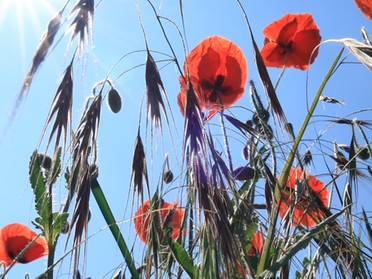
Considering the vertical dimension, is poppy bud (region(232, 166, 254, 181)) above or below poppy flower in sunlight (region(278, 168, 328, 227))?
above

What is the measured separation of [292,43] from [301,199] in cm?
51

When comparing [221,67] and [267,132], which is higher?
[221,67]

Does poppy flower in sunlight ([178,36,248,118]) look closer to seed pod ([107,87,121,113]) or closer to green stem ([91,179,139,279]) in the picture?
seed pod ([107,87,121,113])

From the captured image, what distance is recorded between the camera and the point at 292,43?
57.8 inches

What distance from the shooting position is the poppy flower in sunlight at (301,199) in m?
0.91

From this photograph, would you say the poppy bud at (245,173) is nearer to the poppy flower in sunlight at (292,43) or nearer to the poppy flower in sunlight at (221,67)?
the poppy flower in sunlight at (221,67)

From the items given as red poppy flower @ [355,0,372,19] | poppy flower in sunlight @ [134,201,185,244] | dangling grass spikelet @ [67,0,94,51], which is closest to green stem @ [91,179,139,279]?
poppy flower in sunlight @ [134,201,185,244]

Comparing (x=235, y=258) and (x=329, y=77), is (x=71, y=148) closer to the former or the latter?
(x=235, y=258)

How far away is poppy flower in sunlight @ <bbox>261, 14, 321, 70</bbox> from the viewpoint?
56.8 inches

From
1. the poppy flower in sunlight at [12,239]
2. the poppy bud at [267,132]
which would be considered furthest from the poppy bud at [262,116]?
the poppy flower in sunlight at [12,239]

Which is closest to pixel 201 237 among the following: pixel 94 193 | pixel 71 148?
pixel 71 148

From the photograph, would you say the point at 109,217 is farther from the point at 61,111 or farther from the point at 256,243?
the point at 256,243

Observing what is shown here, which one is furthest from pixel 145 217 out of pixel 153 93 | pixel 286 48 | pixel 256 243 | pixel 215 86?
pixel 286 48

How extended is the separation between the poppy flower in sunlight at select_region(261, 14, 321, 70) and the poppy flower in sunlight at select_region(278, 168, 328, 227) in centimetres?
34
